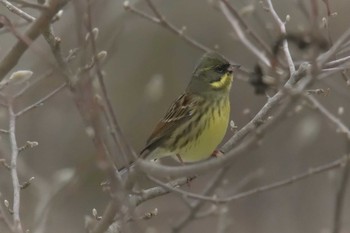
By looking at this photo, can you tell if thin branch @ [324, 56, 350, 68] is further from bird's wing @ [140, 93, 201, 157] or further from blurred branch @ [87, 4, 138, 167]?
bird's wing @ [140, 93, 201, 157]

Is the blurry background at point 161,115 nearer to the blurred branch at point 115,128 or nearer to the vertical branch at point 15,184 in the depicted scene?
the vertical branch at point 15,184

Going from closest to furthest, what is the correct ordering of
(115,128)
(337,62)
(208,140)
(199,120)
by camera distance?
(115,128)
(337,62)
(208,140)
(199,120)

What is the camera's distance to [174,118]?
247 inches

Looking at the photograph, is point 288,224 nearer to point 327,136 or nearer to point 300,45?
point 327,136

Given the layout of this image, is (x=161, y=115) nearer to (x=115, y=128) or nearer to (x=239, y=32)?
(x=239, y=32)

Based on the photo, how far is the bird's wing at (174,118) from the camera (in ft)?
20.0

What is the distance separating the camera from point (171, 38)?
1387 cm

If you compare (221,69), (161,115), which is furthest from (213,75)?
(161,115)

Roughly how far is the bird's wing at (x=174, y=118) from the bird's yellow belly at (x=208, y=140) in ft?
0.53

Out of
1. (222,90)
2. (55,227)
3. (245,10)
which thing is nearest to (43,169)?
(55,227)

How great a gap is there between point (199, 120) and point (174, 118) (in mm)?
198

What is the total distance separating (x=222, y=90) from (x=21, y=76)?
2152mm

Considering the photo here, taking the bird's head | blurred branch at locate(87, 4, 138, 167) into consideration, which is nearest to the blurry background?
the bird's head

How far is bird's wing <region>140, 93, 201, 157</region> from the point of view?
6.11 m
